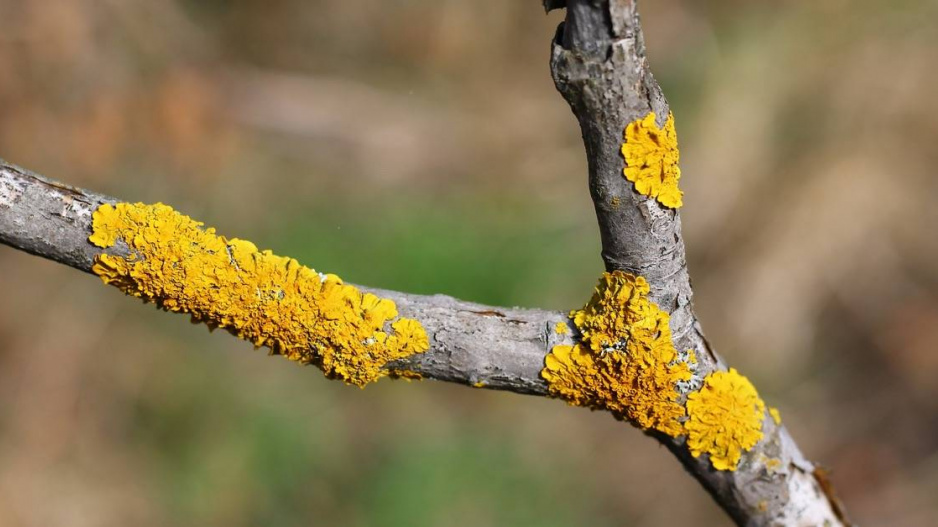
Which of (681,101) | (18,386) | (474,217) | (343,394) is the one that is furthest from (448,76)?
(18,386)

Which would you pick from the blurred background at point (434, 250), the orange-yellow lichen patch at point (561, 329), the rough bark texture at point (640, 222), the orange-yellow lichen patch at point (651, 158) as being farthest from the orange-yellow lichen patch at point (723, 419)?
the blurred background at point (434, 250)

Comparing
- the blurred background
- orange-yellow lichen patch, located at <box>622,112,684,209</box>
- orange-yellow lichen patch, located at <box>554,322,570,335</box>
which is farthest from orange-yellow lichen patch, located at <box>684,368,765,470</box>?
the blurred background

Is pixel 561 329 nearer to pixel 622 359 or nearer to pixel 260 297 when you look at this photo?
pixel 622 359

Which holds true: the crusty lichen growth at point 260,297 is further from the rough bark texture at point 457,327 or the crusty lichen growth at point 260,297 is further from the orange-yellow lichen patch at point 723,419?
the orange-yellow lichen patch at point 723,419

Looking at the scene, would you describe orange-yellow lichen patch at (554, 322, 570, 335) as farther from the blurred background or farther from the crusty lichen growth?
the blurred background

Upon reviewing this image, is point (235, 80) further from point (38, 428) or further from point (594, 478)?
point (594, 478)

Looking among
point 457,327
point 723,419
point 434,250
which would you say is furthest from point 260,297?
point 434,250
